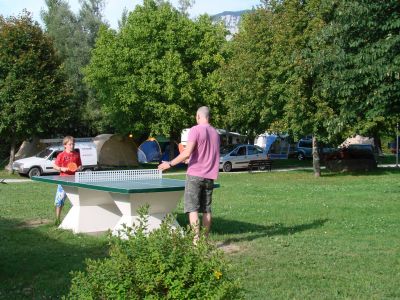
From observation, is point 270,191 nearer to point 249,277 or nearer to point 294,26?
point 294,26

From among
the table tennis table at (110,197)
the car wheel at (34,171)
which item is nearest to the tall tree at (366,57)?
the table tennis table at (110,197)

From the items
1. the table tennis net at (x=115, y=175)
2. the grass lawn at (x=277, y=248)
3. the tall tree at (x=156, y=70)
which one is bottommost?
the grass lawn at (x=277, y=248)

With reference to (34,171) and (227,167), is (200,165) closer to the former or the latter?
(34,171)

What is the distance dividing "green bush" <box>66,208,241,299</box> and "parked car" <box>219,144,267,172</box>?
104ft

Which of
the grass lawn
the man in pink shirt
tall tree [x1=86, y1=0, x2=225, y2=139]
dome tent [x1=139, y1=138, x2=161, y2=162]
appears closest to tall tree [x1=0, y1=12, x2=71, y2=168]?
tall tree [x1=86, y1=0, x2=225, y2=139]

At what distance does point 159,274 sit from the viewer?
3.49m

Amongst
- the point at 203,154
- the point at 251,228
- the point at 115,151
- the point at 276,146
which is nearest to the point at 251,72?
the point at 115,151

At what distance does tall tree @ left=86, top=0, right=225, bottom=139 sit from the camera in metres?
34.7

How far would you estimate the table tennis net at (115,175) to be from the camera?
10.1 meters

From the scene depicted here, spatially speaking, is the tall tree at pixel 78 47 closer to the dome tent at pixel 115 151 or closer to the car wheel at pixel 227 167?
the dome tent at pixel 115 151

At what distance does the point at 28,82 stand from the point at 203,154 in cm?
2491

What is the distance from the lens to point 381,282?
257 inches

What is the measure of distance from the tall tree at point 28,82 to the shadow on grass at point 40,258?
20438mm

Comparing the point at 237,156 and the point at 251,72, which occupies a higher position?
the point at 251,72
